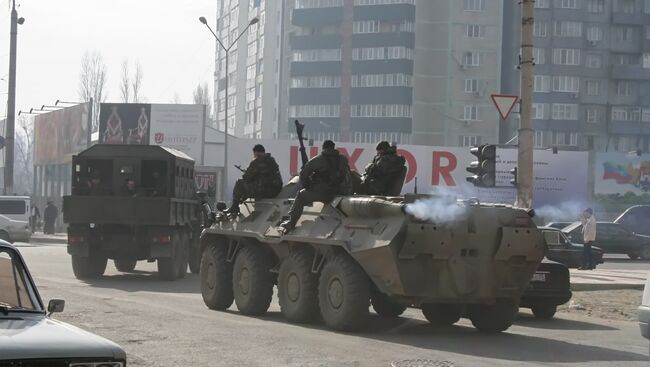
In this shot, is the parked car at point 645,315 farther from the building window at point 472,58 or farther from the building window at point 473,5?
the building window at point 473,5

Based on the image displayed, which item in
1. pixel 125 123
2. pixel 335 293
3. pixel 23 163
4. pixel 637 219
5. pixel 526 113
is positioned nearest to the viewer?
pixel 335 293

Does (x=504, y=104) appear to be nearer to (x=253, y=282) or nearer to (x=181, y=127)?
(x=253, y=282)

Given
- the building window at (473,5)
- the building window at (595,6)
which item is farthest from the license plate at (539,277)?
the building window at (595,6)

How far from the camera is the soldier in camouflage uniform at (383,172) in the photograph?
50.9 feet

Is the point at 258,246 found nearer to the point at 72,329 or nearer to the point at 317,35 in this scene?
the point at 72,329

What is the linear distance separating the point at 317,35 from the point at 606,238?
6394 centimetres

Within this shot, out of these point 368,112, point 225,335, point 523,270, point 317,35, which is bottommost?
point 225,335

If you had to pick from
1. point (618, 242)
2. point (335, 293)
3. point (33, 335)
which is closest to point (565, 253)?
point (618, 242)

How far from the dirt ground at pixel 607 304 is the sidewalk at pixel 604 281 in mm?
427

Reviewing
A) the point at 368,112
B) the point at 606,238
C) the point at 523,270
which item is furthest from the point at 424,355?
the point at 368,112

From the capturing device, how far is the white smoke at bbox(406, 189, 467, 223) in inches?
524

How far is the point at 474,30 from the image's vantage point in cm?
10069

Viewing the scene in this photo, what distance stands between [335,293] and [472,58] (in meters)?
88.9

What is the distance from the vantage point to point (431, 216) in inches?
527
